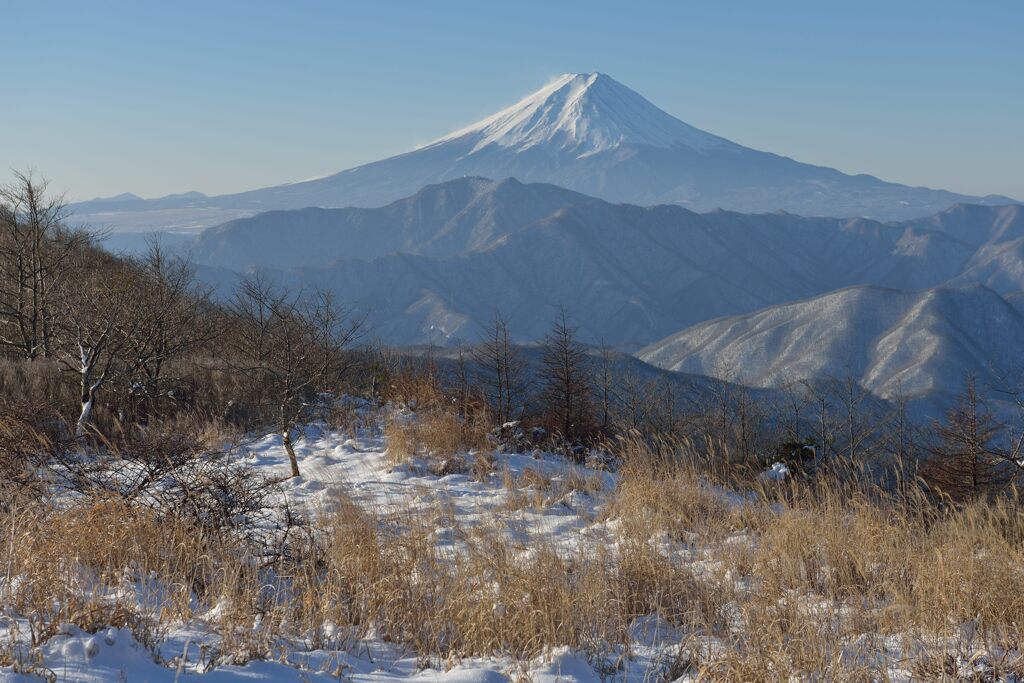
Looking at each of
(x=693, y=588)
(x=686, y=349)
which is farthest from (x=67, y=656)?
(x=686, y=349)

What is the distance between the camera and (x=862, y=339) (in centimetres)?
17150

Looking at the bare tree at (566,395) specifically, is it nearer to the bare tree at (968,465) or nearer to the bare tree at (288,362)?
the bare tree at (288,362)

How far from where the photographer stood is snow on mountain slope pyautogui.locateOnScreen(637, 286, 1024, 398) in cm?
15600

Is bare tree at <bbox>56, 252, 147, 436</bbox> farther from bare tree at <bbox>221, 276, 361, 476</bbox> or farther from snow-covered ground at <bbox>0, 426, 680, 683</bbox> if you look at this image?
snow-covered ground at <bbox>0, 426, 680, 683</bbox>

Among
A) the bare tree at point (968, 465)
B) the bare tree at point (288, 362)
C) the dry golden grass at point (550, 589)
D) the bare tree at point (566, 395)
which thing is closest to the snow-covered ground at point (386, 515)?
the dry golden grass at point (550, 589)

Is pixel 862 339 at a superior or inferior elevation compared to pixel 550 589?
inferior

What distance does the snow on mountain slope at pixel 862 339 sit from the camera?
15600 centimetres

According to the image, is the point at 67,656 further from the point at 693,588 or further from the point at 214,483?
→ the point at 693,588

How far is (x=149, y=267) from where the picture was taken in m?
21.2

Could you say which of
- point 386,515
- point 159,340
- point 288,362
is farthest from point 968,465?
point 159,340

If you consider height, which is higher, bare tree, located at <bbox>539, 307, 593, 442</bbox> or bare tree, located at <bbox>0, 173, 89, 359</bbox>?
bare tree, located at <bbox>0, 173, 89, 359</bbox>

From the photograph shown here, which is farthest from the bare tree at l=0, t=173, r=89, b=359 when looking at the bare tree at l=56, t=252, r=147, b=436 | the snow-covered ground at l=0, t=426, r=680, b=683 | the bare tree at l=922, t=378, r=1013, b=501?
the bare tree at l=922, t=378, r=1013, b=501

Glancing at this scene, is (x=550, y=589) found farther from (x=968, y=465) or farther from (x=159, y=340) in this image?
(x=968, y=465)

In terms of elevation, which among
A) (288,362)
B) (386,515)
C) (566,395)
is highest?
(288,362)
